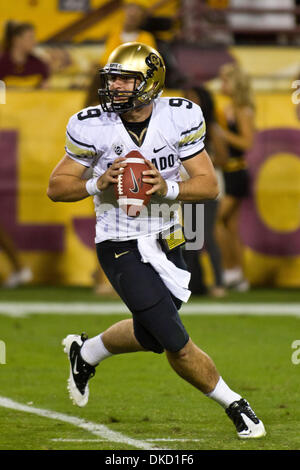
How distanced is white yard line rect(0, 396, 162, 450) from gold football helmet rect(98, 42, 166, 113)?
148 centimetres

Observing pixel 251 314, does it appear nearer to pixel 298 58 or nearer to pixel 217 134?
pixel 217 134

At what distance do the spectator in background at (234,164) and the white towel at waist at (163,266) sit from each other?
5.14 m

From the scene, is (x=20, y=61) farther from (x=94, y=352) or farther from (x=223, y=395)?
(x=223, y=395)

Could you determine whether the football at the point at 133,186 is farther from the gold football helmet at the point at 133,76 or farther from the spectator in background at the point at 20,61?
the spectator in background at the point at 20,61

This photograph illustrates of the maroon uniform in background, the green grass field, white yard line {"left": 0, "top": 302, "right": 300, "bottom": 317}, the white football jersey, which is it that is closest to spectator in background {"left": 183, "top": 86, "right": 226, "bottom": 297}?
white yard line {"left": 0, "top": 302, "right": 300, "bottom": 317}

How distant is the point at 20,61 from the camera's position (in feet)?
37.9

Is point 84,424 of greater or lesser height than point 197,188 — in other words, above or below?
below

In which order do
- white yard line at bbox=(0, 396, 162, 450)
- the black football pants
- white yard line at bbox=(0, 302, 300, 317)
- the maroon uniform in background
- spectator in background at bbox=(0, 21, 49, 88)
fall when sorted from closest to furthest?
white yard line at bbox=(0, 396, 162, 450) → the black football pants → white yard line at bbox=(0, 302, 300, 317) → spectator in background at bbox=(0, 21, 49, 88) → the maroon uniform in background

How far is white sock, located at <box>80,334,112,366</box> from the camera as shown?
18.2 feet

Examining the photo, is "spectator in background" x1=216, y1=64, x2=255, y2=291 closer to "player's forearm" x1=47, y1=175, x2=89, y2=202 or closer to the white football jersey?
the white football jersey

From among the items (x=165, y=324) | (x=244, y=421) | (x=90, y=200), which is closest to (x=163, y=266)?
(x=165, y=324)

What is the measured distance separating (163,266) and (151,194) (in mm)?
373

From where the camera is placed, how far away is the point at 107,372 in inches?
271

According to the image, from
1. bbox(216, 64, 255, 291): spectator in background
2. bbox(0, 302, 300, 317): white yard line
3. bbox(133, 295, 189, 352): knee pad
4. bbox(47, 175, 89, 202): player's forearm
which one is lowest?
bbox(0, 302, 300, 317): white yard line
